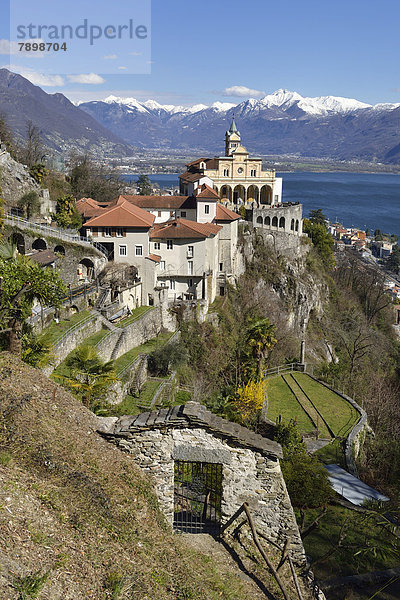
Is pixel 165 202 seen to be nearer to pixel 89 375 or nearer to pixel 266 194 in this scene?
pixel 266 194

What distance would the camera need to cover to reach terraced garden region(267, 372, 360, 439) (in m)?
24.2

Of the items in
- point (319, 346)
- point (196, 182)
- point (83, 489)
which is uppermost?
point (196, 182)

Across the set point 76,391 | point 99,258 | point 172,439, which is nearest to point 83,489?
point 172,439

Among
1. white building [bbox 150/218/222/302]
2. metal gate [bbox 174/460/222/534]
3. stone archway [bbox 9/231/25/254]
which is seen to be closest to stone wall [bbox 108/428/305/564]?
metal gate [bbox 174/460/222/534]

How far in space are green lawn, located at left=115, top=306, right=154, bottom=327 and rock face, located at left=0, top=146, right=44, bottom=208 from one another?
15676mm

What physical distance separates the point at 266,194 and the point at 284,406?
52.1m

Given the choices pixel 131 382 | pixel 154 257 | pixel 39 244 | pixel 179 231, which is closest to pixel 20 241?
pixel 39 244

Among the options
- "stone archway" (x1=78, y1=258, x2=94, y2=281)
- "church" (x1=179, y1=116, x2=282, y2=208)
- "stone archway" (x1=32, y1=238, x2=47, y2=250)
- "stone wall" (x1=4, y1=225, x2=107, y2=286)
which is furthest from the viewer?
"church" (x1=179, y1=116, x2=282, y2=208)

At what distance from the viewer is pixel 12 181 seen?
4388cm

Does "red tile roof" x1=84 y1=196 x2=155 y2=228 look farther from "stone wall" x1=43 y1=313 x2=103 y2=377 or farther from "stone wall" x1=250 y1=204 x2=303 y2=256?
"stone wall" x1=250 y1=204 x2=303 y2=256

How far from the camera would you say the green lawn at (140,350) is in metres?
27.4

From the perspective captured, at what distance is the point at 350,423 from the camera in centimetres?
2469

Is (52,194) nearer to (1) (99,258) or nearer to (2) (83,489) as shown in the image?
(1) (99,258)

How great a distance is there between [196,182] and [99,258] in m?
24.1
